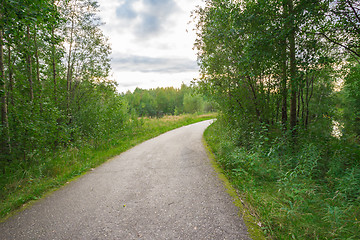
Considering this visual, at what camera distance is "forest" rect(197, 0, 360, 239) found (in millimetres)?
2836

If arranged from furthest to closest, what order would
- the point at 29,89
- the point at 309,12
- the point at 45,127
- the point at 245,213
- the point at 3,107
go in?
the point at 29,89 → the point at 45,127 → the point at 3,107 → the point at 309,12 → the point at 245,213

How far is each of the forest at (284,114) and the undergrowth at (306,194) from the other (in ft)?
0.05

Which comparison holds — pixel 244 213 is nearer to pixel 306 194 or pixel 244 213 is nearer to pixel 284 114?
pixel 306 194

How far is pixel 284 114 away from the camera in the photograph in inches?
275

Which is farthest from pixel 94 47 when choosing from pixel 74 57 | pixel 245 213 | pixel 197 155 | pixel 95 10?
pixel 245 213

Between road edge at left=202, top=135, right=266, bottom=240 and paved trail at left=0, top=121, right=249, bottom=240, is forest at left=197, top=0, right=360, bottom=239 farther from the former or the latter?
paved trail at left=0, top=121, right=249, bottom=240

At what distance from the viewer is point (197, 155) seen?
23.8ft

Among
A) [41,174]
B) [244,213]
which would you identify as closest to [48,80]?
[41,174]

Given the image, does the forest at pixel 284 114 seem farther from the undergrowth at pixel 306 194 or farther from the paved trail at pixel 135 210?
the paved trail at pixel 135 210

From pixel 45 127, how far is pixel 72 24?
8032 mm

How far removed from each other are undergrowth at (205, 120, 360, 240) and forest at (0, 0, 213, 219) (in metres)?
4.96

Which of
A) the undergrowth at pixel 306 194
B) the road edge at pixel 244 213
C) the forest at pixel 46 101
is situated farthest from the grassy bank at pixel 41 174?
the undergrowth at pixel 306 194

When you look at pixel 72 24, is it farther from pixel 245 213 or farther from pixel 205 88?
pixel 245 213

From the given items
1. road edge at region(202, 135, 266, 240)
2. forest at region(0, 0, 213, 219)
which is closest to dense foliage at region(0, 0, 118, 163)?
forest at region(0, 0, 213, 219)
